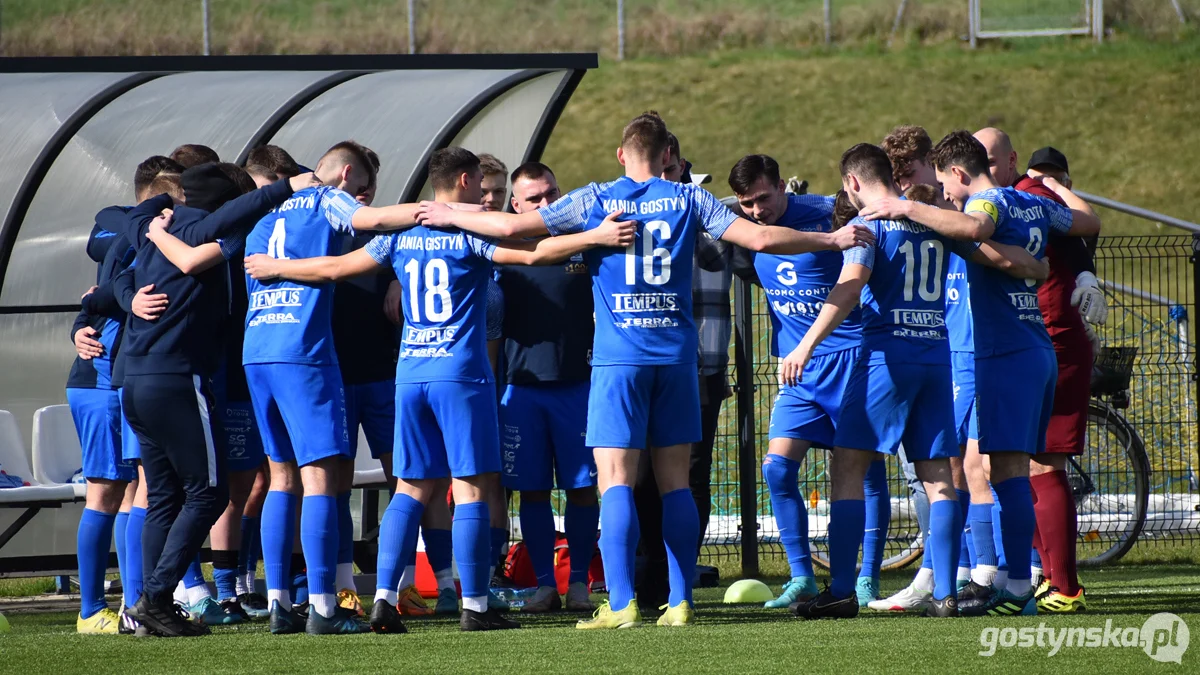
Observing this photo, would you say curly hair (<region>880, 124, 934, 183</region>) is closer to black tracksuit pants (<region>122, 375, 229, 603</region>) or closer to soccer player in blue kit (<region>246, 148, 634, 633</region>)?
soccer player in blue kit (<region>246, 148, 634, 633</region>)

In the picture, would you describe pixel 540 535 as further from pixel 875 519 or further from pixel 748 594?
pixel 875 519

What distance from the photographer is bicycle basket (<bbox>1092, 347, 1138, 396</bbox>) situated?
919 centimetres

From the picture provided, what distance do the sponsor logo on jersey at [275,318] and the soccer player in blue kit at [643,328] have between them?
0.73 metres

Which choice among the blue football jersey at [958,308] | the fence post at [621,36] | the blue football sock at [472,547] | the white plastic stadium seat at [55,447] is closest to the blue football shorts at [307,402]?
the blue football sock at [472,547]

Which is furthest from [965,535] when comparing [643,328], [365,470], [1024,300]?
[365,470]

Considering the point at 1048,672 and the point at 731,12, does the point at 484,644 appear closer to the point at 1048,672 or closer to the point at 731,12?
the point at 1048,672

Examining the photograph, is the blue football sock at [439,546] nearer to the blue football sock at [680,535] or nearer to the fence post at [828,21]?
the blue football sock at [680,535]

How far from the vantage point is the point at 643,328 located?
6273mm

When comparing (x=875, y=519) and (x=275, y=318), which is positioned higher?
(x=275, y=318)

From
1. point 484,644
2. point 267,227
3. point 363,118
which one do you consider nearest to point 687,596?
point 484,644

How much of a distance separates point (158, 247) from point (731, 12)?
2993 cm

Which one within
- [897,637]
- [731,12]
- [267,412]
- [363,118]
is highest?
[731,12]

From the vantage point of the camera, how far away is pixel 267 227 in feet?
22.1

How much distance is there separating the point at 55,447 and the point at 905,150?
5477 millimetres
